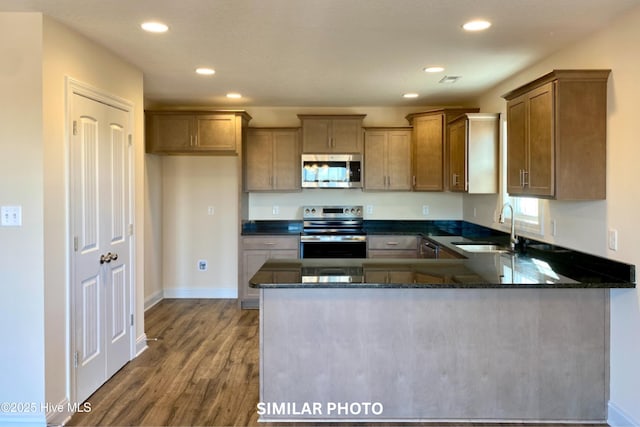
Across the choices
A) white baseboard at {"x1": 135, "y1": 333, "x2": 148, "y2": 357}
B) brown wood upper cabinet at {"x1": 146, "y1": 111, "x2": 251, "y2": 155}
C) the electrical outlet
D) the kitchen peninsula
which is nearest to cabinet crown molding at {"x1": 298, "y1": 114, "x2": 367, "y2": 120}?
brown wood upper cabinet at {"x1": 146, "y1": 111, "x2": 251, "y2": 155}

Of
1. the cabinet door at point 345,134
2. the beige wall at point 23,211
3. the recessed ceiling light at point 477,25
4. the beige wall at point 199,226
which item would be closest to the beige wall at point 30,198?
the beige wall at point 23,211

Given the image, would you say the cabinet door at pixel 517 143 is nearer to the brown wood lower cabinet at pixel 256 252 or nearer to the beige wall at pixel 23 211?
the brown wood lower cabinet at pixel 256 252

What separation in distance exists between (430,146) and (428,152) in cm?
7

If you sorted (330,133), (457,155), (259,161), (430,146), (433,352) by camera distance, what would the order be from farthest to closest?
1. (259,161)
2. (330,133)
3. (430,146)
4. (457,155)
5. (433,352)

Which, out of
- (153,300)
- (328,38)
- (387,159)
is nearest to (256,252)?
(153,300)

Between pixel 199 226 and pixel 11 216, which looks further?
pixel 199 226

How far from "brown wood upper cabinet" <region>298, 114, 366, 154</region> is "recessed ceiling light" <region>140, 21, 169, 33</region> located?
268 cm

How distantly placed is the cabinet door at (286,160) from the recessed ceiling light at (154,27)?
272 centimetres

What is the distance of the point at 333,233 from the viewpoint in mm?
5625

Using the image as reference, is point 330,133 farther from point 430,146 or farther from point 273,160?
point 430,146

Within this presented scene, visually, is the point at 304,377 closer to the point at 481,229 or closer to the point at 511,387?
the point at 511,387

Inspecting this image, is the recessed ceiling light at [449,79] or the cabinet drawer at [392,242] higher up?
the recessed ceiling light at [449,79]

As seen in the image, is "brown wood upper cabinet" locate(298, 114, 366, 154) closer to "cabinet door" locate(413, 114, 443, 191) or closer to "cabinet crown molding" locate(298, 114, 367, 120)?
"cabinet crown molding" locate(298, 114, 367, 120)

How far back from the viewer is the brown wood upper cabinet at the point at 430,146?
5.18 metres
